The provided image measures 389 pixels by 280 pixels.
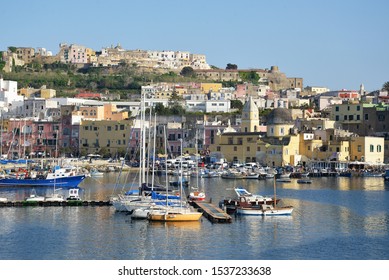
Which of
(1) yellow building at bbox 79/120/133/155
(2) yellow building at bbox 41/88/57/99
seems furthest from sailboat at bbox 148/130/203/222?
(2) yellow building at bbox 41/88/57/99

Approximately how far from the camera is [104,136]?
59.7 metres

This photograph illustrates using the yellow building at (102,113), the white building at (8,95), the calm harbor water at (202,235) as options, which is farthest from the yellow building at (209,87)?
the calm harbor water at (202,235)

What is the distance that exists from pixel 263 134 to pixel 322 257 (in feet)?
107

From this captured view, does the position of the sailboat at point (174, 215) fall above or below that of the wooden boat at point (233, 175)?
below

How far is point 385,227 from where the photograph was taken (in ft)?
85.8

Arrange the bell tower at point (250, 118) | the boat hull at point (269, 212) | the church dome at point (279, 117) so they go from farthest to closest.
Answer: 1. the bell tower at point (250, 118)
2. the church dome at point (279, 117)
3. the boat hull at point (269, 212)

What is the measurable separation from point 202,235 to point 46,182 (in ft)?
58.2

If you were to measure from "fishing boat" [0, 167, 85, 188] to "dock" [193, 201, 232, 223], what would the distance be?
9559mm

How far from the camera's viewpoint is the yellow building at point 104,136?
59.2 m

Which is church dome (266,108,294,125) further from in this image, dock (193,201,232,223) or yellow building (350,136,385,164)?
dock (193,201,232,223)

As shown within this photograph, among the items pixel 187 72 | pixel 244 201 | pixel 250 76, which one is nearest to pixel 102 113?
pixel 187 72

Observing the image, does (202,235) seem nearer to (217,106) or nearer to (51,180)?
(51,180)

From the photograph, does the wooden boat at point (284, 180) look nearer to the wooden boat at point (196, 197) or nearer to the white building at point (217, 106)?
Result: the wooden boat at point (196, 197)

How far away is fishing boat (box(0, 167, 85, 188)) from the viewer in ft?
131
